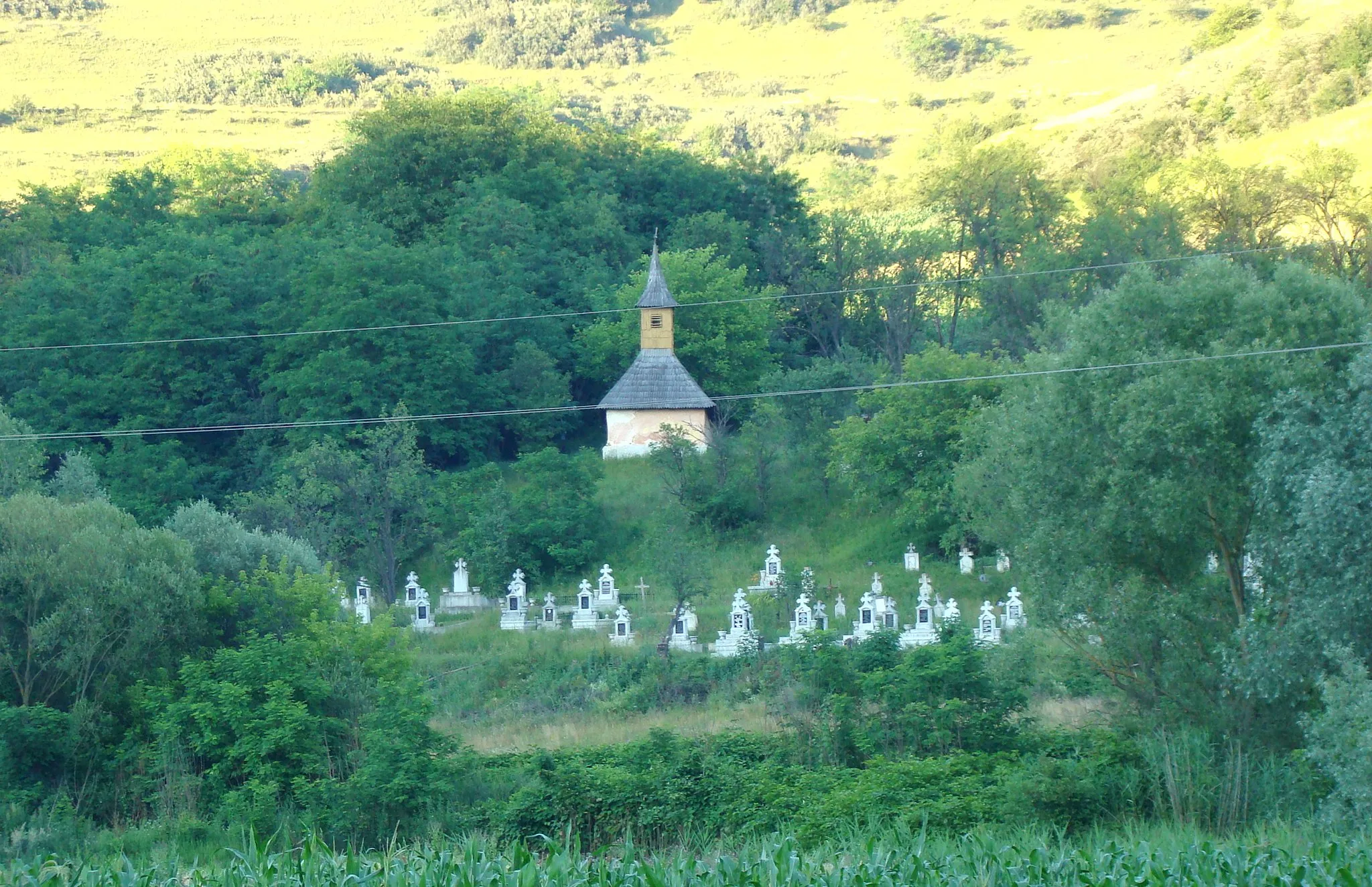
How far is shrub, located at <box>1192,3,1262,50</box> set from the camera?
90938 millimetres

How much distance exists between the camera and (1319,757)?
13906mm

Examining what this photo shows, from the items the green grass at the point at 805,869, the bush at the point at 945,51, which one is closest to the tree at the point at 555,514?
the green grass at the point at 805,869

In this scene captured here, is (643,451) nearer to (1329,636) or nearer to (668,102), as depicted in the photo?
(1329,636)

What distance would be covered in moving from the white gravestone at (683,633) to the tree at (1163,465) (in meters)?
9.97

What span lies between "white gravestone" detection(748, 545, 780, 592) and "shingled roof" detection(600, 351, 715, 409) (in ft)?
26.2

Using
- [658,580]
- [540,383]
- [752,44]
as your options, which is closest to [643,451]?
[540,383]

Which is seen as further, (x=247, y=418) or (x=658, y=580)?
(x=247, y=418)

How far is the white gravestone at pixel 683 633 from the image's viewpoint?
2666 cm

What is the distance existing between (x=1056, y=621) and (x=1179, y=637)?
4.52 ft

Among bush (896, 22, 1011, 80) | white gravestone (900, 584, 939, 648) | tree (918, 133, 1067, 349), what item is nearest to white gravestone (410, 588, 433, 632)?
white gravestone (900, 584, 939, 648)

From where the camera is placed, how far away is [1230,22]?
92.0 meters

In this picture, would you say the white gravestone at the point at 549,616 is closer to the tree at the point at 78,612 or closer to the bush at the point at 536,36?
the tree at the point at 78,612

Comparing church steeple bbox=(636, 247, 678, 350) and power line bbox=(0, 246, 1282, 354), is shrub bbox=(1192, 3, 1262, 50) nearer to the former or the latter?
power line bbox=(0, 246, 1282, 354)

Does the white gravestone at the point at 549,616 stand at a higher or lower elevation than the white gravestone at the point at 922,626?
lower
